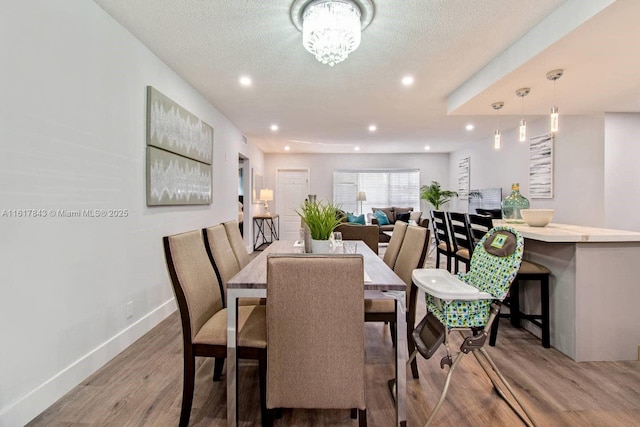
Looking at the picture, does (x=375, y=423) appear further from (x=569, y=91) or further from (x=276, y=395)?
(x=569, y=91)

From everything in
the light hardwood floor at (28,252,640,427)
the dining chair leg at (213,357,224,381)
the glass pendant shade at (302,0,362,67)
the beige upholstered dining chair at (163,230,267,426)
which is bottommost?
the light hardwood floor at (28,252,640,427)

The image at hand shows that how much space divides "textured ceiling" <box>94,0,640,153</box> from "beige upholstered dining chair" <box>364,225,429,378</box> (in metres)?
1.57

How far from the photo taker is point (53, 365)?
178 centimetres

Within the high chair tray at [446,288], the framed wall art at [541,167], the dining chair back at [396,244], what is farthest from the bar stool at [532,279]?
the framed wall art at [541,167]

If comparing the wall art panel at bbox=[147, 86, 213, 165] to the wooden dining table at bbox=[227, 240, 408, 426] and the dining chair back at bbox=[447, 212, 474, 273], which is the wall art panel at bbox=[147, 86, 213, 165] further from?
the dining chair back at bbox=[447, 212, 474, 273]

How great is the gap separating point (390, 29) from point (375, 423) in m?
2.63

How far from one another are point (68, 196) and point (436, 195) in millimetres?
7710

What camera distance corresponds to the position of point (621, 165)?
13.8ft

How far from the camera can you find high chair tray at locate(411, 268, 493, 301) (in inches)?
56.1

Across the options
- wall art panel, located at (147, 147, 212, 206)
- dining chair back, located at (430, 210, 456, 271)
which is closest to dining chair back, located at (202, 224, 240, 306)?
wall art panel, located at (147, 147, 212, 206)

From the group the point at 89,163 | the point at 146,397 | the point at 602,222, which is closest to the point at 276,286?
the point at 146,397

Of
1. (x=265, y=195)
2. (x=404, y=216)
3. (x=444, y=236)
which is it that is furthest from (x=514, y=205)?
(x=265, y=195)

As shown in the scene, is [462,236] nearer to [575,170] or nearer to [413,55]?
[413,55]

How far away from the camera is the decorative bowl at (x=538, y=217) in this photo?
2715mm
